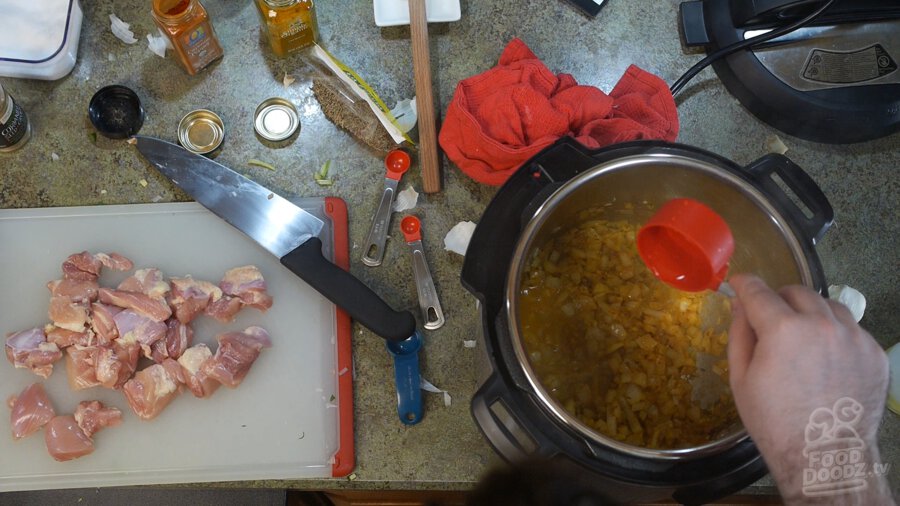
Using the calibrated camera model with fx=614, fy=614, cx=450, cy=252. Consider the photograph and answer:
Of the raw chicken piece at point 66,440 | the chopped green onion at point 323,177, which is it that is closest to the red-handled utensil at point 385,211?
the chopped green onion at point 323,177

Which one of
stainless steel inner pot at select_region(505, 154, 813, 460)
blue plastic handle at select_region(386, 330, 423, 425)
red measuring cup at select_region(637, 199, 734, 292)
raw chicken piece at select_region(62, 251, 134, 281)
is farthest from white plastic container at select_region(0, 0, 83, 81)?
red measuring cup at select_region(637, 199, 734, 292)

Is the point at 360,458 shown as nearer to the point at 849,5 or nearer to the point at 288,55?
the point at 288,55

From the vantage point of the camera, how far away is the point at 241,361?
1.02 metres

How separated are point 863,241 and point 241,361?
1.12 metres

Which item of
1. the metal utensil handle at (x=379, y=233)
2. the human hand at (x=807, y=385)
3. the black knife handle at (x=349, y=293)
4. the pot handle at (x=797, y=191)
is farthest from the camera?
the metal utensil handle at (x=379, y=233)

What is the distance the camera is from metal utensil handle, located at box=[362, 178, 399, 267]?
3.56 feet

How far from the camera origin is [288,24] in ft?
3.55

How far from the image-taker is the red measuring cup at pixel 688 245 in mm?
709

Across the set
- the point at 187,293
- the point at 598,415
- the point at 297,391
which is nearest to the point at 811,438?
the point at 598,415

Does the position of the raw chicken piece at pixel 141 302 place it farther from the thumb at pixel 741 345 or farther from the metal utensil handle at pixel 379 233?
the thumb at pixel 741 345

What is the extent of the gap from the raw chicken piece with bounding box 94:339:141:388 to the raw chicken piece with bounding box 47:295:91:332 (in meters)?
0.06

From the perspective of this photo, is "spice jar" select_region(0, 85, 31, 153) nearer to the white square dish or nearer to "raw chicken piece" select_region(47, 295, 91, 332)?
"raw chicken piece" select_region(47, 295, 91, 332)

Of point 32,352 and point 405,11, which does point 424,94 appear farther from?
point 32,352

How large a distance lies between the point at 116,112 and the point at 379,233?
54 cm
